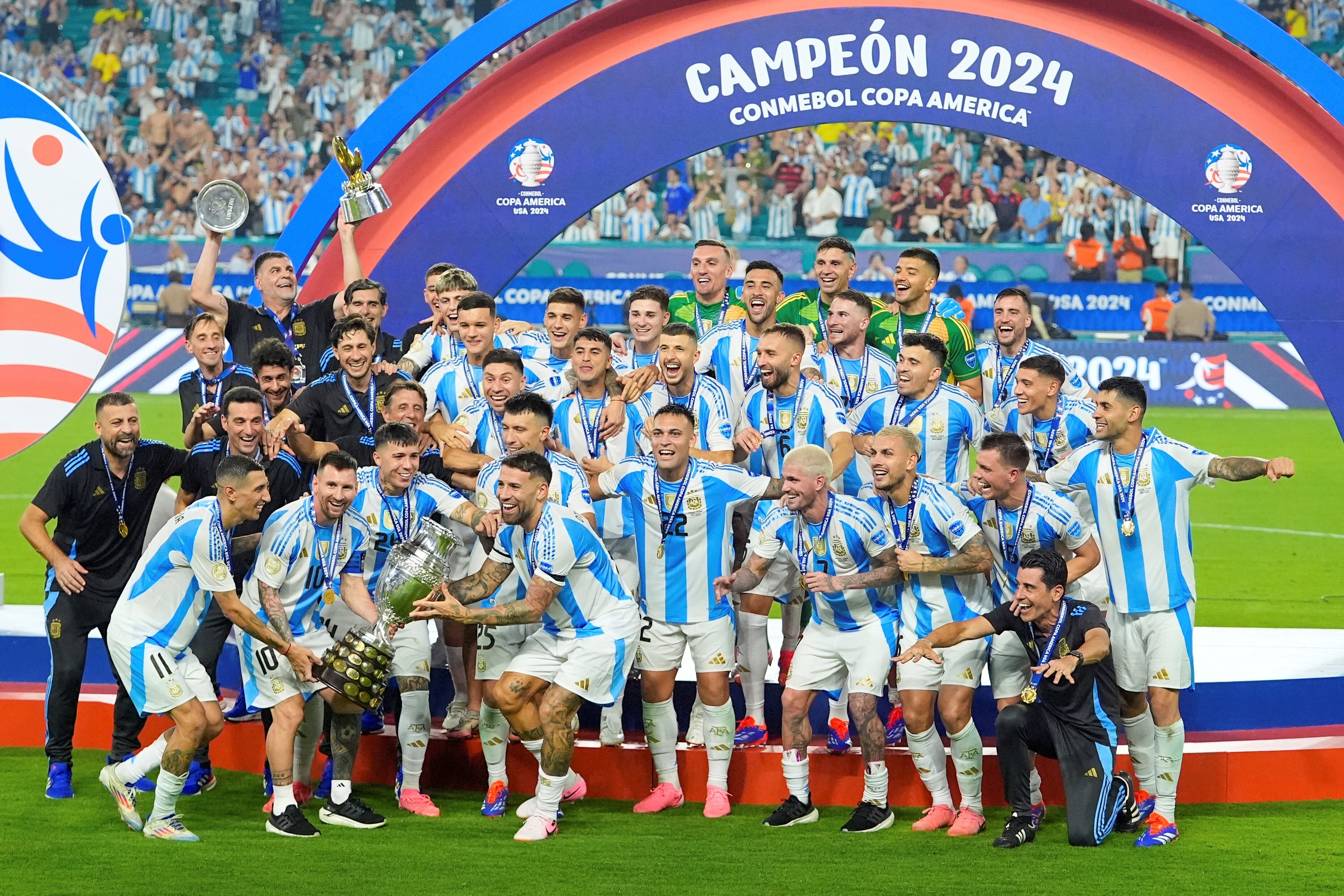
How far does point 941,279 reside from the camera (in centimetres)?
2070

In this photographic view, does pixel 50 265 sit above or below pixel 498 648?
above

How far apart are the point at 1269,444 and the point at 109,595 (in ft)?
43.9

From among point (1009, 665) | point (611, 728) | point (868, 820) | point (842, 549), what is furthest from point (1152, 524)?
point (611, 728)

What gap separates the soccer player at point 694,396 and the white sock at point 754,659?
764 millimetres

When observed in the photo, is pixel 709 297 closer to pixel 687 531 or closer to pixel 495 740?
pixel 687 531

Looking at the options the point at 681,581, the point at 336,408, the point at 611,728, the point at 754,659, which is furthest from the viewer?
the point at 336,408

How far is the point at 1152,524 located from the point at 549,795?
9.27ft

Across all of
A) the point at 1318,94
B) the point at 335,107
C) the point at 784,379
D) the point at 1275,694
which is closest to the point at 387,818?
the point at 784,379

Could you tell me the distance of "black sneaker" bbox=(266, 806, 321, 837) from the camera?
6602 millimetres

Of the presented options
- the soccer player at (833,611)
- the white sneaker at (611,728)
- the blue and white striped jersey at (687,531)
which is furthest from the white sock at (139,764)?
the soccer player at (833,611)

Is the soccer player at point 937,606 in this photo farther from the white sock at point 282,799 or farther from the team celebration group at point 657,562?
the white sock at point 282,799

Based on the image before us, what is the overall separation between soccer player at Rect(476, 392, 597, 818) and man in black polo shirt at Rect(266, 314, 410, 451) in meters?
0.87

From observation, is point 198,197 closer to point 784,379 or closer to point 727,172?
point 784,379

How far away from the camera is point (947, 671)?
6.70 metres
